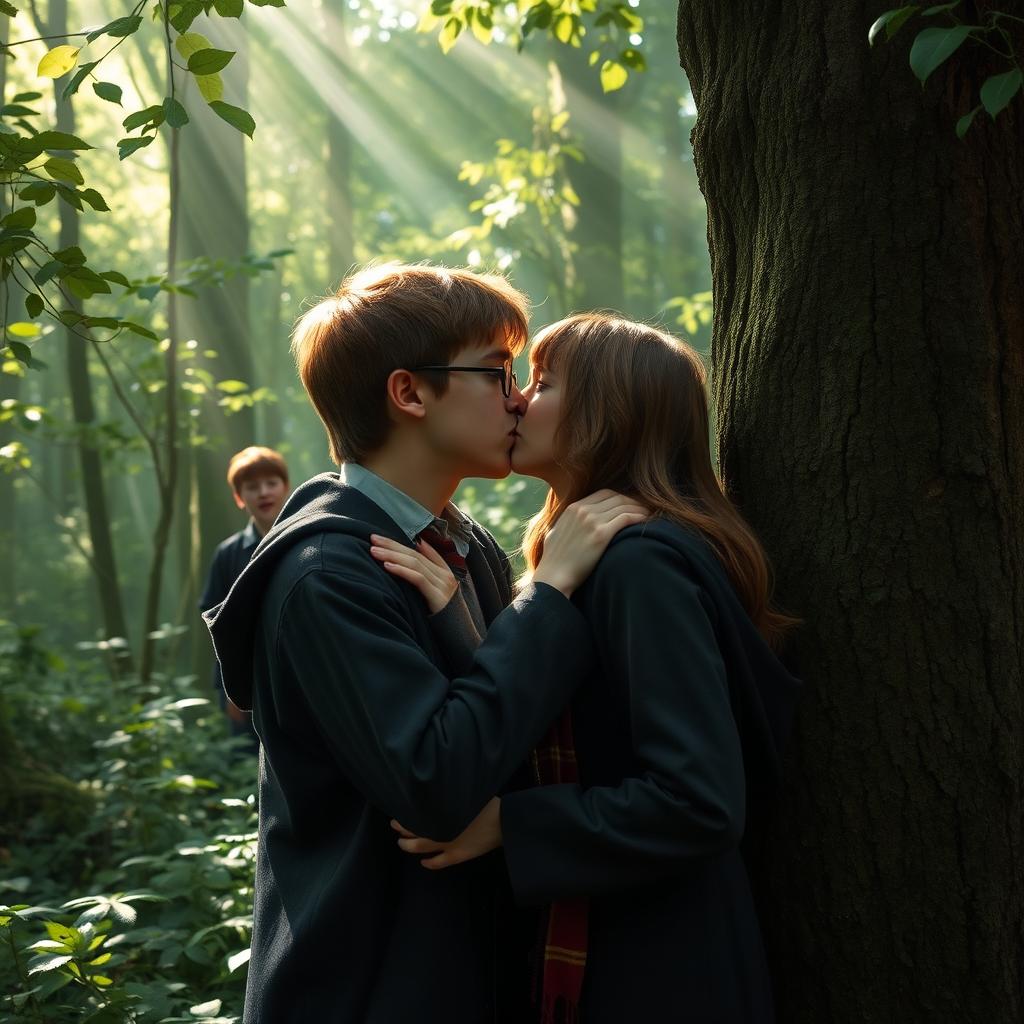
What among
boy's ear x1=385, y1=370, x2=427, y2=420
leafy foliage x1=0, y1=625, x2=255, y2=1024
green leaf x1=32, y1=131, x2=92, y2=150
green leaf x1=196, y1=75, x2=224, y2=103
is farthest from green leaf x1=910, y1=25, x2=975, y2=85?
leafy foliage x1=0, y1=625, x2=255, y2=1024

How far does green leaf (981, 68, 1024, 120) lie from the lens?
179 cm

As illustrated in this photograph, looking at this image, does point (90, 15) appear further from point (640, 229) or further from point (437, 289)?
point (437, 289)

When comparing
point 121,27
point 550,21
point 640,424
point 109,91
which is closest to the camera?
point 640,424

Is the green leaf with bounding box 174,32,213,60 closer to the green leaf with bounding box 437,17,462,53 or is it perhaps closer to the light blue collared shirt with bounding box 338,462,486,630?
the light blue collared shirt with bounding box 338,462,486,630

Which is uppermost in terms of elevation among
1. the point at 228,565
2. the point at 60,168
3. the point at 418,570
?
the point at 60,168

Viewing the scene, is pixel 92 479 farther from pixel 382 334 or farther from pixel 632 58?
pixel 382 334

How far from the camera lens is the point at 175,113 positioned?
2375 millimetres

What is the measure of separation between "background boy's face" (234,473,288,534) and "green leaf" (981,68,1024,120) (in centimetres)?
560

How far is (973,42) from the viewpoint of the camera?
2.10 m

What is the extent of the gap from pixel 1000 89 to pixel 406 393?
1.25 metres

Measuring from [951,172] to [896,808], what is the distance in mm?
1235

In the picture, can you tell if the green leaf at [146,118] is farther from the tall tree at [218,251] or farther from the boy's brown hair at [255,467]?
the tall tree at [218,251]

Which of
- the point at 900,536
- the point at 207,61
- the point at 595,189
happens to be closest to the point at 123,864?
the point at 207,61

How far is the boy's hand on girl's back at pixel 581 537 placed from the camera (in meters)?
2.01
